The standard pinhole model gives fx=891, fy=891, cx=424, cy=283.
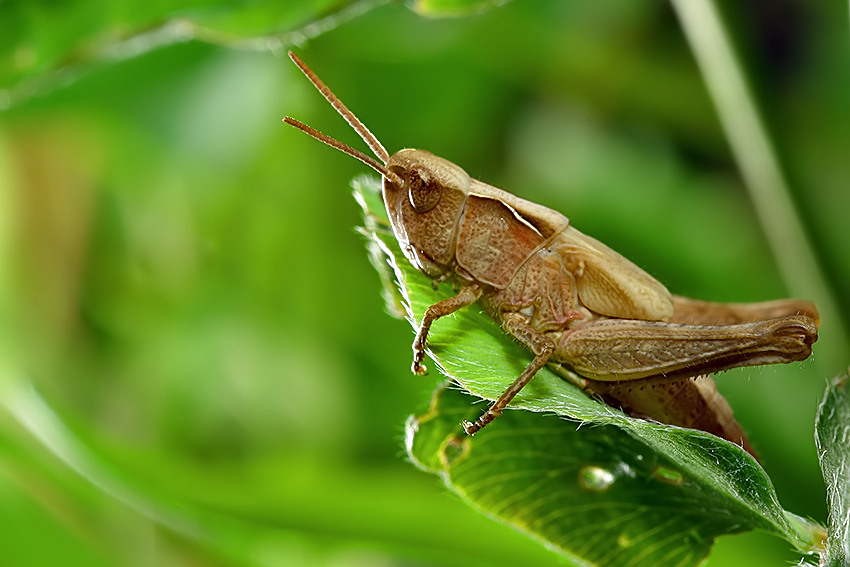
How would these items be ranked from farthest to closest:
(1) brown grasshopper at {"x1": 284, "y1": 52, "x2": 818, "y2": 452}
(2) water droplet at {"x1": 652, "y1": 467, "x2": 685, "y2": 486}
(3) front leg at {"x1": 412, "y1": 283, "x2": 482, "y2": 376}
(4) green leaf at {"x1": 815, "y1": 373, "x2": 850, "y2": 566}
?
1. (1) brown grasshopper at {"x1": 284, "y1": 52, "x2": 818, "y2": 452}
2. (3) front leg at {"x1": 412, "y1": 283, "x2": 482, "y2": 376}
3. (2) water droplet at {"x1": 652, "y1": 467, "x2": 685, "y2": 486}
4. (4) green leaf at {"x1": 815, "y1": 373, "x2": 850, "y2": 566}

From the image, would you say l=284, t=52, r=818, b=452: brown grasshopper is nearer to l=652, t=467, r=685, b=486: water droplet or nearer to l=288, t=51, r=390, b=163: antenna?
l=288, t=51, r=390, b=163: antenna

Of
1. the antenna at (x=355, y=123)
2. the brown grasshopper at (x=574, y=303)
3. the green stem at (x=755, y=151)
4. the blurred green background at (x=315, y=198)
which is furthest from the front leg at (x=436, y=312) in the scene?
the blurred green background at (x=315, y=198)

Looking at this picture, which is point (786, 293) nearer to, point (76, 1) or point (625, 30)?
point (625, 30)

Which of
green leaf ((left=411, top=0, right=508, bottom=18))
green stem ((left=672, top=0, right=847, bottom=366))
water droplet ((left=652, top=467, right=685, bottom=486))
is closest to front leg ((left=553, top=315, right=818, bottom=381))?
water droplet ((left=652, top=467, right=685, bottom=486))

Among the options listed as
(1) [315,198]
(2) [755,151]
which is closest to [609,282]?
(2) [755,151]

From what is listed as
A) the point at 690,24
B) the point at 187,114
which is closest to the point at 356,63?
the point at 187,114
